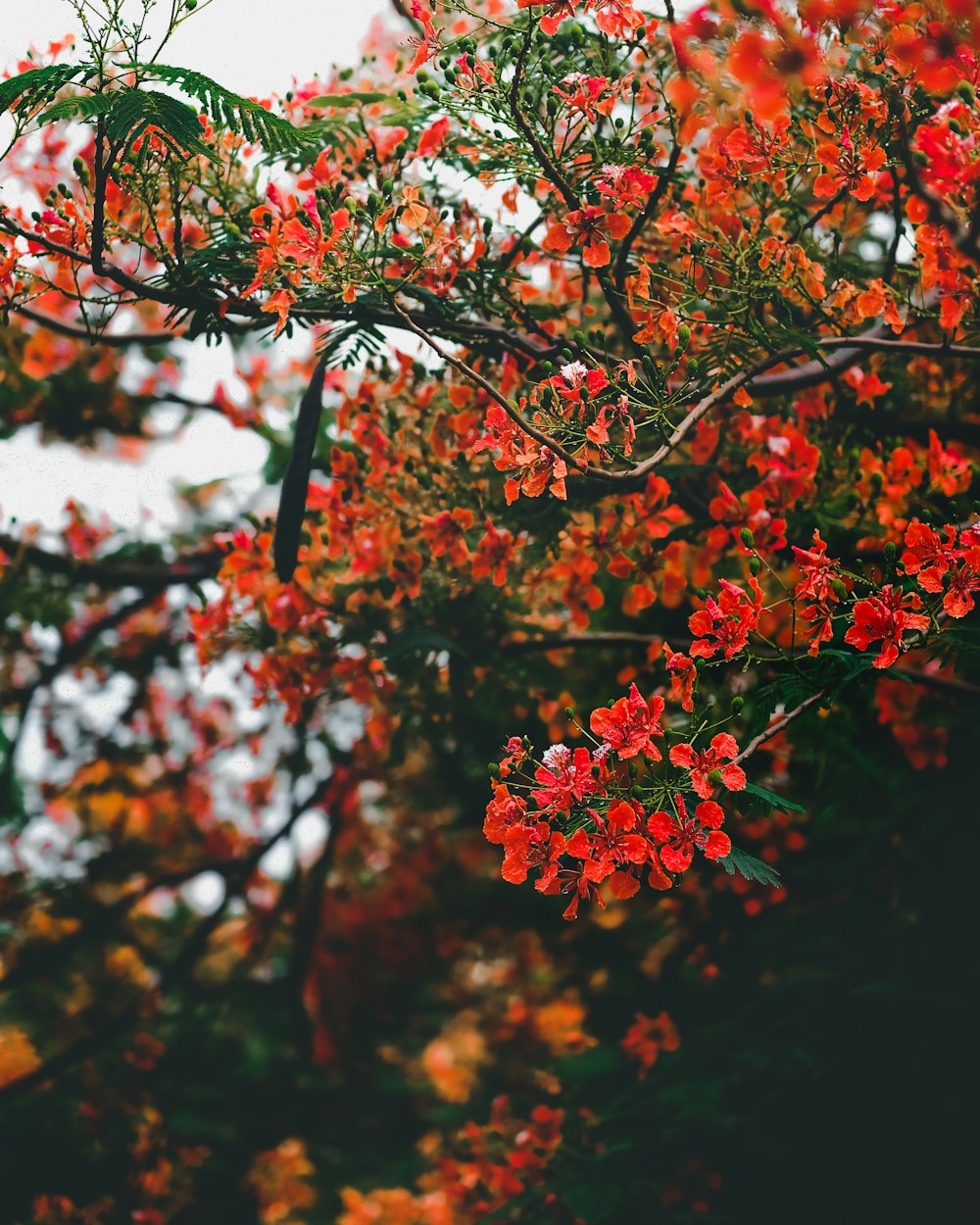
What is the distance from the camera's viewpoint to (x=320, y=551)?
2.93 m

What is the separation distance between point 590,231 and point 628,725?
96 centimetres

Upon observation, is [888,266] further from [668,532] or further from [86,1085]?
[86,1085]

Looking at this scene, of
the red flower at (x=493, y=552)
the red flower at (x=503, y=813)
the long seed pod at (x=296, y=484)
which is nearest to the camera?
the red flower at (x=503, y=813)

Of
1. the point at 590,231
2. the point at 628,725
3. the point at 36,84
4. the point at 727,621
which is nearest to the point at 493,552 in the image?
the point at 590,231

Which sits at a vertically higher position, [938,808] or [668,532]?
[668,532]

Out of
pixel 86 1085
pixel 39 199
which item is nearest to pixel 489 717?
pixel 39 199

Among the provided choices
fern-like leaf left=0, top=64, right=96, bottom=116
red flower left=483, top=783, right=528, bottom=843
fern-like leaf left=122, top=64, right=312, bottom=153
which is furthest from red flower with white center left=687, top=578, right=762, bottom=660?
fern-like leaf left=0, top=64, right=96, bottom=116

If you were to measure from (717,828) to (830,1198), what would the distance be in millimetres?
1773

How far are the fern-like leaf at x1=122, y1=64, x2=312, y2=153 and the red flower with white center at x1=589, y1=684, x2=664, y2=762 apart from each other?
111cm

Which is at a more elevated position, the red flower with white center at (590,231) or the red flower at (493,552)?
the red flower with white center at (590,231)

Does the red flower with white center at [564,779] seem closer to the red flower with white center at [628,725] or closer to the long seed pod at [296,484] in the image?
the red flower with white center at [628,725]

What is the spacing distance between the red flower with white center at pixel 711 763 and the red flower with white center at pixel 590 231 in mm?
909

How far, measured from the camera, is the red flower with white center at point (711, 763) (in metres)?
1.43

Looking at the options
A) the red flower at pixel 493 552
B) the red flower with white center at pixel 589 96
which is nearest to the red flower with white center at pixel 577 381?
the red flower with white center at pixel 589 96
